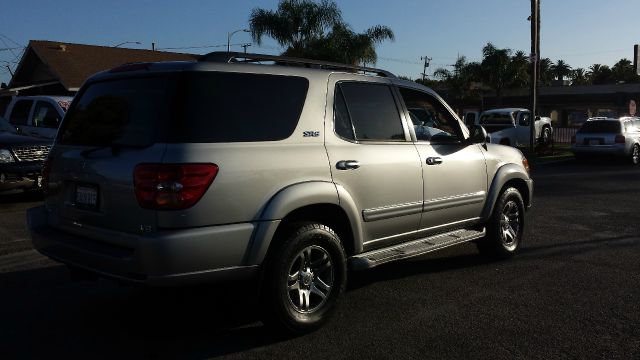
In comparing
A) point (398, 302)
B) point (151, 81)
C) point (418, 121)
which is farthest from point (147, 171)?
point (418, 121)

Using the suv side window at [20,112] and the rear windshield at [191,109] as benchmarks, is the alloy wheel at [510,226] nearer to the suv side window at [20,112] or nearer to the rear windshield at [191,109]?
the rear windshield at [191,109]

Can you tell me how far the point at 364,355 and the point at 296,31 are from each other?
30333 mm

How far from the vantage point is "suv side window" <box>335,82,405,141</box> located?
4820 millimetres

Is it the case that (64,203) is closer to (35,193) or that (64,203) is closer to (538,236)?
(538,236)

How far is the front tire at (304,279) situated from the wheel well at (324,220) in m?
0.06

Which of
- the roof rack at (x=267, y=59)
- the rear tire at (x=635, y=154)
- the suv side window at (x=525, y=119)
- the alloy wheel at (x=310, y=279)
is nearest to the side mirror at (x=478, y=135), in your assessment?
the roof rack at (x=267, y=59)

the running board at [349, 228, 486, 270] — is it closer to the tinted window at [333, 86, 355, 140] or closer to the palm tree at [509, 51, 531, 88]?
the tinted window at [333, 86, 355, 140]

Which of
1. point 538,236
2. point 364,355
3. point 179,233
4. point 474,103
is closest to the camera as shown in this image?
point 179,233

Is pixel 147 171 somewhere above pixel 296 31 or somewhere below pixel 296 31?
below

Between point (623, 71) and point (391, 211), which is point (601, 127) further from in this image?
point (623, 71)

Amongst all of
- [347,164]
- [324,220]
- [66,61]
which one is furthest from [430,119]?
[66,61]

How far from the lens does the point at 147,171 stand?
374 centimetres

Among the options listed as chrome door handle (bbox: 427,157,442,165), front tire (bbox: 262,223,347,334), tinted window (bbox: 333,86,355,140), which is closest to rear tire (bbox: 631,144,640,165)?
chrome door handle (bbox: 427,157,442,165)

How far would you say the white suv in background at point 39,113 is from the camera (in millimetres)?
13180
